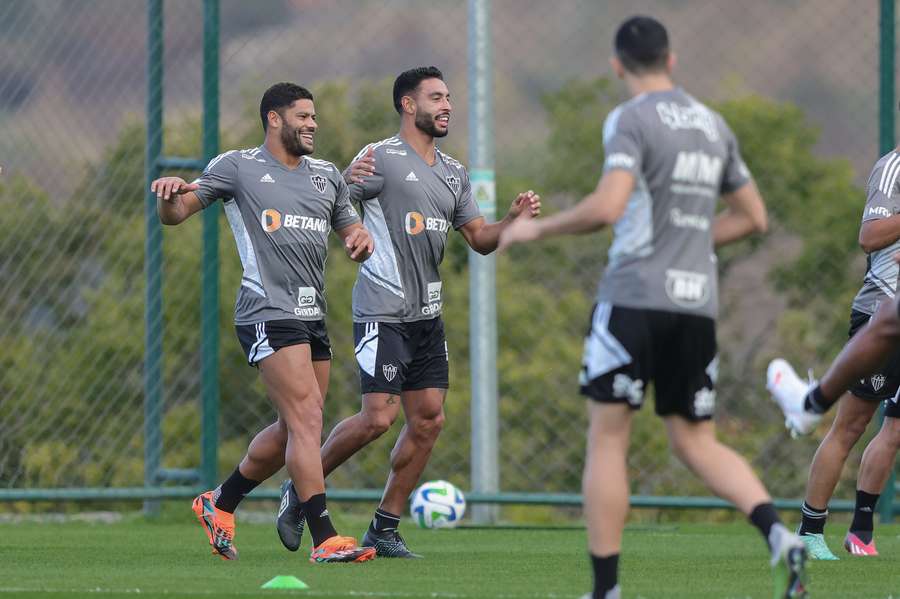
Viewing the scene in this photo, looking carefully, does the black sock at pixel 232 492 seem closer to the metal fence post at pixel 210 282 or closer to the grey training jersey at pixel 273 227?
the grey training jersey at pixel 273 227

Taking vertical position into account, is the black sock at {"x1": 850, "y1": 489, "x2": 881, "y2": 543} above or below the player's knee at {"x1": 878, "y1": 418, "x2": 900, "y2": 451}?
below

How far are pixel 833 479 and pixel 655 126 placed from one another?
344 centimetres

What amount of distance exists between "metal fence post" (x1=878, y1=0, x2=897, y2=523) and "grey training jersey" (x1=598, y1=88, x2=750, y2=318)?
6182mm

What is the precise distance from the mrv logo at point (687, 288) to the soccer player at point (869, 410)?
7.49 feet

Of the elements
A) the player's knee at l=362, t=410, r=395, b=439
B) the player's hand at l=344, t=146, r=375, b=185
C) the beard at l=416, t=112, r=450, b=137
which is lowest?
the player's knee at l=362, t=410, r=395, b=439

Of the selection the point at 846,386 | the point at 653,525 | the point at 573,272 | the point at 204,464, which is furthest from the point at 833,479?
the point at 573,272

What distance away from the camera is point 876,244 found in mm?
7996

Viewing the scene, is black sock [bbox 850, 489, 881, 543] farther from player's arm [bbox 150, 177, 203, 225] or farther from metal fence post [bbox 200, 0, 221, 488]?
metal fence post [bbox 200, 0, 221, 488]

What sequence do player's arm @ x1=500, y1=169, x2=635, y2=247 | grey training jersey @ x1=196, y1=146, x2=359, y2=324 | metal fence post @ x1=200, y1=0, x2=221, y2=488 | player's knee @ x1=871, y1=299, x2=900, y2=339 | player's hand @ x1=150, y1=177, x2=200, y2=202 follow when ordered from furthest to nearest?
metal fence post @ x1=200, y1=0, x2=221, y2=488
grey training jersey @ x1=196, y1=146, x2=359, y2=324
player's hand @ x1=150, y1=177, x2=200, y2=202
player's knee @ x1=871, y1=299, x2=900, y2=339
player's arm @ x1=500, y1=169, x2=635, y2=247

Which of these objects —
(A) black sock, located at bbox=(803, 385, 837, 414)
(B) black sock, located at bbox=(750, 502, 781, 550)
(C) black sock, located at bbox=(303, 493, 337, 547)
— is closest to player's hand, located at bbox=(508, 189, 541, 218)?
(C) black sock, located at bbox=(303, 493, 337, 547)

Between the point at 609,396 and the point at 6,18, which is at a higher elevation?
the point at 6,18

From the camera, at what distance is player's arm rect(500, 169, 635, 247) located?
5.56 meters

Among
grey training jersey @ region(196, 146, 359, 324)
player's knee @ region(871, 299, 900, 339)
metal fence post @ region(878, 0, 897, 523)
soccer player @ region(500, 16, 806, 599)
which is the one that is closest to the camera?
soccer player @ region(500, 16, 806, 599)

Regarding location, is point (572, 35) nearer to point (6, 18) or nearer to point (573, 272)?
point (573, 272)
